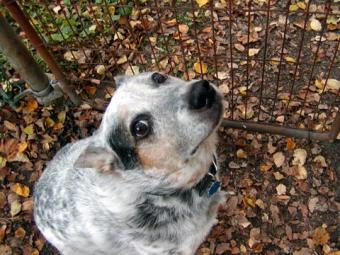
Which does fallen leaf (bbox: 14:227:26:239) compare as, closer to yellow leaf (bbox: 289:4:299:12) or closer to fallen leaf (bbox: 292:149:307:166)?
fallen leaf (bbox: 292:149:307:166)

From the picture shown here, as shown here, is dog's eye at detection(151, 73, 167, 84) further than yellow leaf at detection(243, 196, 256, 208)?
No

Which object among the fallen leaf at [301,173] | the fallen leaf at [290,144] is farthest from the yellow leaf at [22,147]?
the fallen leaf at [301,173]

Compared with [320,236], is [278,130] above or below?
above

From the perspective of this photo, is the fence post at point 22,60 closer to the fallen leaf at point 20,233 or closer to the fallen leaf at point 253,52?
the fallen leaf at point 20,233

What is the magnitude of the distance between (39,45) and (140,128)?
217 cm

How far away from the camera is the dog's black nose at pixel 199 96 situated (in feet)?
11.3

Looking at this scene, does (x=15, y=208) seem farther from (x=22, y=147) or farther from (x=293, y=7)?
(x=293, y=7)

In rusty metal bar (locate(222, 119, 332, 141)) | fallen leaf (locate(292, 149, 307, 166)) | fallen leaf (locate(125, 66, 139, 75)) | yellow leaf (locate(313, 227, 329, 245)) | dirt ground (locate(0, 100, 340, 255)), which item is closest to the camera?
yellow leaf (locate(313, 227, 329, 245))

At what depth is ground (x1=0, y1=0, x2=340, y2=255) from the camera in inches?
198

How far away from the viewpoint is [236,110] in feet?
→ 18.4

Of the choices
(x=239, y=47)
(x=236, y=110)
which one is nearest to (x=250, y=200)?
(x=236, y=110)

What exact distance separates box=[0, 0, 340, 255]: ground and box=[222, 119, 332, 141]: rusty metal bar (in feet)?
0.68

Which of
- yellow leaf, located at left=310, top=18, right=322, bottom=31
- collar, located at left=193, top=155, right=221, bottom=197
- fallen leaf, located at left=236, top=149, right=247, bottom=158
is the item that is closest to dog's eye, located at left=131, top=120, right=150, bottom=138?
collar, located at left=193, top=155, right=221, bottom=197

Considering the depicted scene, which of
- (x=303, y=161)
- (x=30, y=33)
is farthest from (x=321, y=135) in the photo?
(x=30, y=33)
